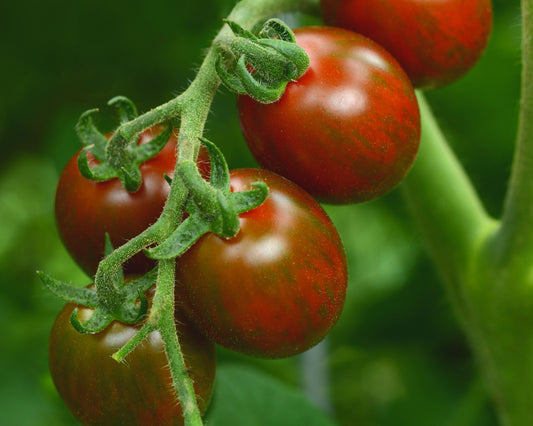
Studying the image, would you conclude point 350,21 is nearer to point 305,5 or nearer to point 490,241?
point 305,5

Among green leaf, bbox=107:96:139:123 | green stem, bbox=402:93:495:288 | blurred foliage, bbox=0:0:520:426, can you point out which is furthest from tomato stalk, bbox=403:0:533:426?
blurred foliage, bbox=0:0:520:426

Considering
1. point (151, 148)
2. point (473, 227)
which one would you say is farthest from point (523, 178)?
point (151, 148)

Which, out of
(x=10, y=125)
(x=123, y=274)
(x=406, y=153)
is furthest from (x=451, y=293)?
(x=10, y=125)

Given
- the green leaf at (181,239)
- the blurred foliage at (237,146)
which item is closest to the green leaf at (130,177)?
the green leaf at (181,239)

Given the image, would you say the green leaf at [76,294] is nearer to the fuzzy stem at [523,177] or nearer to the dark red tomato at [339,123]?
the dark red tomato at [339,123]

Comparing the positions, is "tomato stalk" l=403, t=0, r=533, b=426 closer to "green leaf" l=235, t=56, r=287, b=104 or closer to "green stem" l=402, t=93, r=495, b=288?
"green stem" l=402, t=93, r=495, b=288

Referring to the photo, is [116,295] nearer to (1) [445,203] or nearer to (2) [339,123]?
Result: (2) [339,123]
